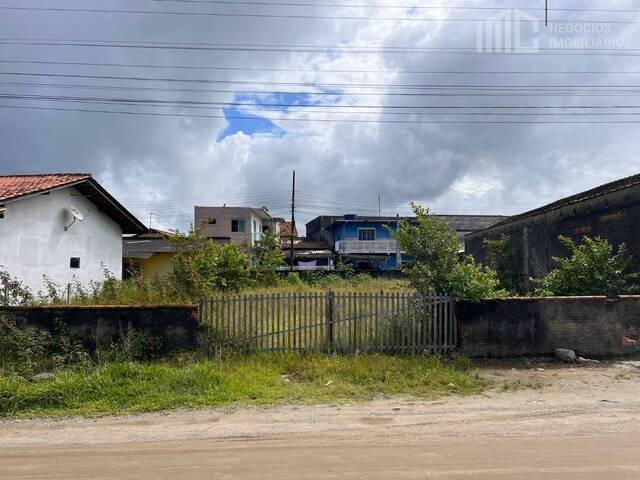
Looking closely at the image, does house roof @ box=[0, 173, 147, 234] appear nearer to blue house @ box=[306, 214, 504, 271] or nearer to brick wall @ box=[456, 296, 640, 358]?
brick wall @ box=[456, 296, 640, 358]

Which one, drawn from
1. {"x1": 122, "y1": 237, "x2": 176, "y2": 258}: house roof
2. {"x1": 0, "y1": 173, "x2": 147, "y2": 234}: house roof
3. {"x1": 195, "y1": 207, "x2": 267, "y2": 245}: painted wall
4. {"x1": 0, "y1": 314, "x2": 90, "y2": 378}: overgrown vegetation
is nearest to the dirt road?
{"x1": 0, "y1": 314, "x2": 90, "y2": 378}: overgrown vegetation

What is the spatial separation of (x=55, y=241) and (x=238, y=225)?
35.5 m

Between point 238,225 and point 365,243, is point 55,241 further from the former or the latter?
point 365,243

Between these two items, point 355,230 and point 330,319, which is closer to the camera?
point 330,319

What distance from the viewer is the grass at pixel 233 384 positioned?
680cm

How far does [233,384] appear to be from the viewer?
7.38 metres

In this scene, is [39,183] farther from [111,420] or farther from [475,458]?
[475,458]

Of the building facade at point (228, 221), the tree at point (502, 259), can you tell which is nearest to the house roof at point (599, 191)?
the tree at point (502, 259)

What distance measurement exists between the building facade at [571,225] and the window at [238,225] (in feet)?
103

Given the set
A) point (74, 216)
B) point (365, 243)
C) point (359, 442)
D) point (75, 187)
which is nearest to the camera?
point (359, 442)

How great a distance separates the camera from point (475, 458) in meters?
4.63

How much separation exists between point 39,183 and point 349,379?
44.4 ft

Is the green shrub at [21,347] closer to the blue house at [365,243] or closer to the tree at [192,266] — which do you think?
the tree at [192,266]

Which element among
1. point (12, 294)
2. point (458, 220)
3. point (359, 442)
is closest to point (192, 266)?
point (12, 294)
